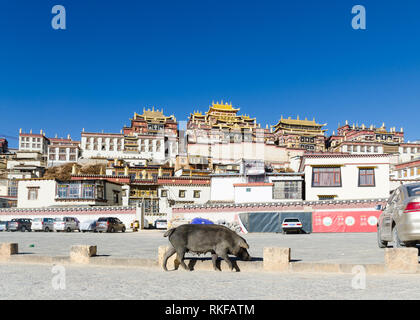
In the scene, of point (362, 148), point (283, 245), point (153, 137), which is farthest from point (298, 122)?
point (283, 245)

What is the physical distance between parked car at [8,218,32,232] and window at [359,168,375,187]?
33316mm

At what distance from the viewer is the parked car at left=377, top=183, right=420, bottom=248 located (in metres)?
9.52

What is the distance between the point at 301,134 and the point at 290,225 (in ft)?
306

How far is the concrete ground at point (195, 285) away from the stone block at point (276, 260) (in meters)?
0.25

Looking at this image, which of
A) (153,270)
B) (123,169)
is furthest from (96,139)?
(153,270)

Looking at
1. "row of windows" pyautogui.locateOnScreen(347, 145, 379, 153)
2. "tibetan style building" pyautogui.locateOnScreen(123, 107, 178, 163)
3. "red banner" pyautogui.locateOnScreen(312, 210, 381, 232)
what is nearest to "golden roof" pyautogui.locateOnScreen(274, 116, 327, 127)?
"row of windows" pyautogui.locateOnScreen(347, 145, 379, 153)

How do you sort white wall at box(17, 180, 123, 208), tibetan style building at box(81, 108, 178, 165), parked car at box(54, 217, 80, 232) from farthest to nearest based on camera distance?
1. tibetan style building at box(81, 108, 178, 165)
2. white wall at box(17, 180, 123, 208)
3. parked car at box(54, 217, 80, 232)

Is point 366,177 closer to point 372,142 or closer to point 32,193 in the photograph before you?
point 32,193

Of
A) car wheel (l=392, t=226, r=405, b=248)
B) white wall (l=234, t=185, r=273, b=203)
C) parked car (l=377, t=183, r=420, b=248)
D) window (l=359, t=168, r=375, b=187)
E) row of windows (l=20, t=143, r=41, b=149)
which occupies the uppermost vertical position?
row of windows (l=20, t=143, r=41, b=149)

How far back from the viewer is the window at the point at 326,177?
43.2 meters

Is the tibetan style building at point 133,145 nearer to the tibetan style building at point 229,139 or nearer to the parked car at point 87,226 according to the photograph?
the tibetan style building at point 229,139

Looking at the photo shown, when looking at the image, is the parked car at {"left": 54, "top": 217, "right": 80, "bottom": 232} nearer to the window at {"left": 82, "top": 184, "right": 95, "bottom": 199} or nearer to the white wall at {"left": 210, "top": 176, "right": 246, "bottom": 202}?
the window at {"left": 82, "top": 184, "right": 95, "bottom": 199}

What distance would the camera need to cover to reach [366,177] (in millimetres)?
42688
